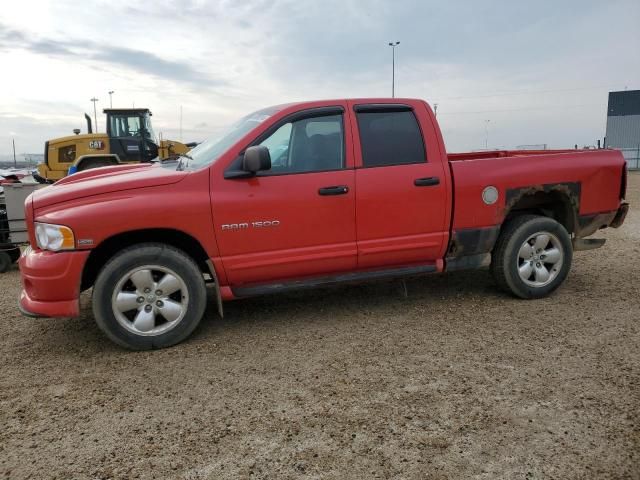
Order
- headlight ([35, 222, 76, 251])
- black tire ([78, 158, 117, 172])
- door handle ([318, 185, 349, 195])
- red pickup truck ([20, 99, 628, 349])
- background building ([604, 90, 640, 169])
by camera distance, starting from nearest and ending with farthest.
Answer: headlight ([35, 222, 76, 251]) < red pickup truck ([20, 99, 628, 349]) < door handle ([318, 185, 349, 195]) < black tire ([78, 158, 117, 172]) < background building ([604, 90, 640, 169])

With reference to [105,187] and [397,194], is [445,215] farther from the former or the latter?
[105,187]

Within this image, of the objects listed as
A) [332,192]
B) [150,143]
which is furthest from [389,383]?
[150,143]

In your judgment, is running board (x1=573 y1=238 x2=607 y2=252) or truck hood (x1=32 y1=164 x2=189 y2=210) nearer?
truck hood (x1=32 y1=164 x2=189 y2=210)

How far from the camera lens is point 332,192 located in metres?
4.18

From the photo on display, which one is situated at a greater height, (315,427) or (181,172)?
(181,172)

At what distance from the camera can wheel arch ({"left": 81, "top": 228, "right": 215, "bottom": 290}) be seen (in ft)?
13.0

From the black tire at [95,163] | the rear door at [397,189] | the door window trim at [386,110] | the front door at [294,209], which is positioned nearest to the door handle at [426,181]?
the rear door at [397,189]

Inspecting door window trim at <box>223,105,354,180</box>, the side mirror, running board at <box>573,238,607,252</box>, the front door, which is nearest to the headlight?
the front door

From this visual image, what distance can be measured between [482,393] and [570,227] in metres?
2.74

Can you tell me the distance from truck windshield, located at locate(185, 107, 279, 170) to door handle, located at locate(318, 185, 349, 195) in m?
0.78

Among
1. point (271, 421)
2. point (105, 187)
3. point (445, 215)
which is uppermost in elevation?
point (105, 187)

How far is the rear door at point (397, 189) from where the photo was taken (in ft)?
14.2

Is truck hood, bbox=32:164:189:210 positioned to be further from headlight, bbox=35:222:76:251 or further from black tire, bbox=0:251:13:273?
black tire, bbox=0:251:13:273

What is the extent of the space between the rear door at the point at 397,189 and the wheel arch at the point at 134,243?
1382 millimetres
